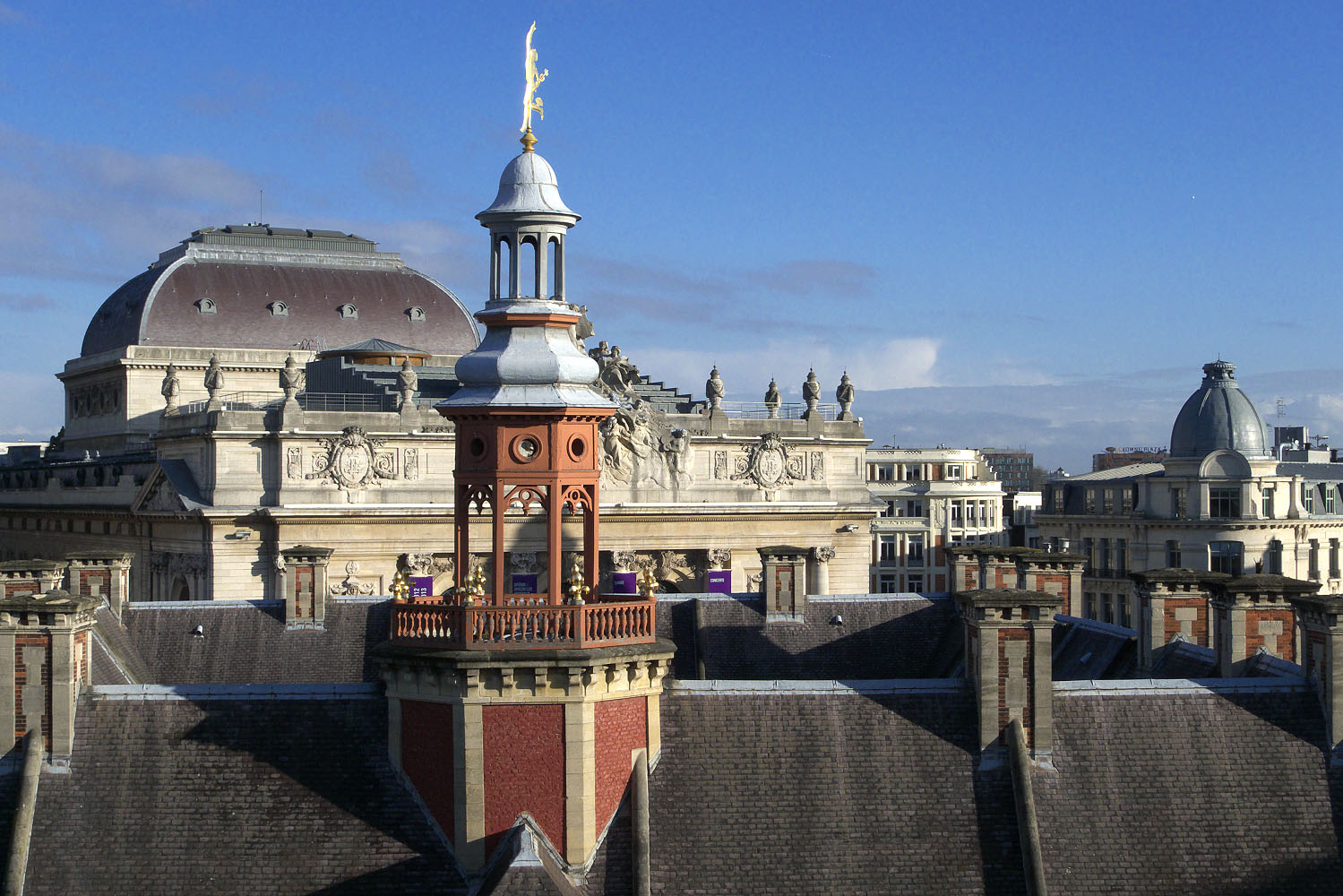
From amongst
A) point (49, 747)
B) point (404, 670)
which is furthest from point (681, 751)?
point (49, 747)

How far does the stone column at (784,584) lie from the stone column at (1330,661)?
56.0 ft

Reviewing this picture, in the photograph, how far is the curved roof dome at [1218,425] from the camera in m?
110

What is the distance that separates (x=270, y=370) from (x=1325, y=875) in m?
93.4

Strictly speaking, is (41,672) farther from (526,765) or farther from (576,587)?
(576,587)

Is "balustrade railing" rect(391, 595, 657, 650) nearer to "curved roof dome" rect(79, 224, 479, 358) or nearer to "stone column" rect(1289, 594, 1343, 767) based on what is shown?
"stone column" rect(1289, 594, 1343, 767)

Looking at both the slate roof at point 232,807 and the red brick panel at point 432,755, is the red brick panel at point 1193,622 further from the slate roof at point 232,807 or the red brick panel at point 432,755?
the slate roof at point 232,807

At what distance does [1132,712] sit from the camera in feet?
97.6

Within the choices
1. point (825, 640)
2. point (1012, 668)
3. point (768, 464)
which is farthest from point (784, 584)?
point (768, 464)

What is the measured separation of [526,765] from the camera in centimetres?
2697

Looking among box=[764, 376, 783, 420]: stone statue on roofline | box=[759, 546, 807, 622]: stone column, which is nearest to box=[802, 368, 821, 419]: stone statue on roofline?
box=[764, 376, 783, 420]: stone statue on roofline

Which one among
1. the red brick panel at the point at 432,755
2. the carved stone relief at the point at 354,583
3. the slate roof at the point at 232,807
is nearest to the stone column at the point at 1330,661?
the red brick panel at the point at 432,755

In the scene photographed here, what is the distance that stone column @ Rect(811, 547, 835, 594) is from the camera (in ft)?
315

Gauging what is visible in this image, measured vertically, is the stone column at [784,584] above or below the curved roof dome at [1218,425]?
below

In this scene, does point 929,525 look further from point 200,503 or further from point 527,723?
point 527,723
